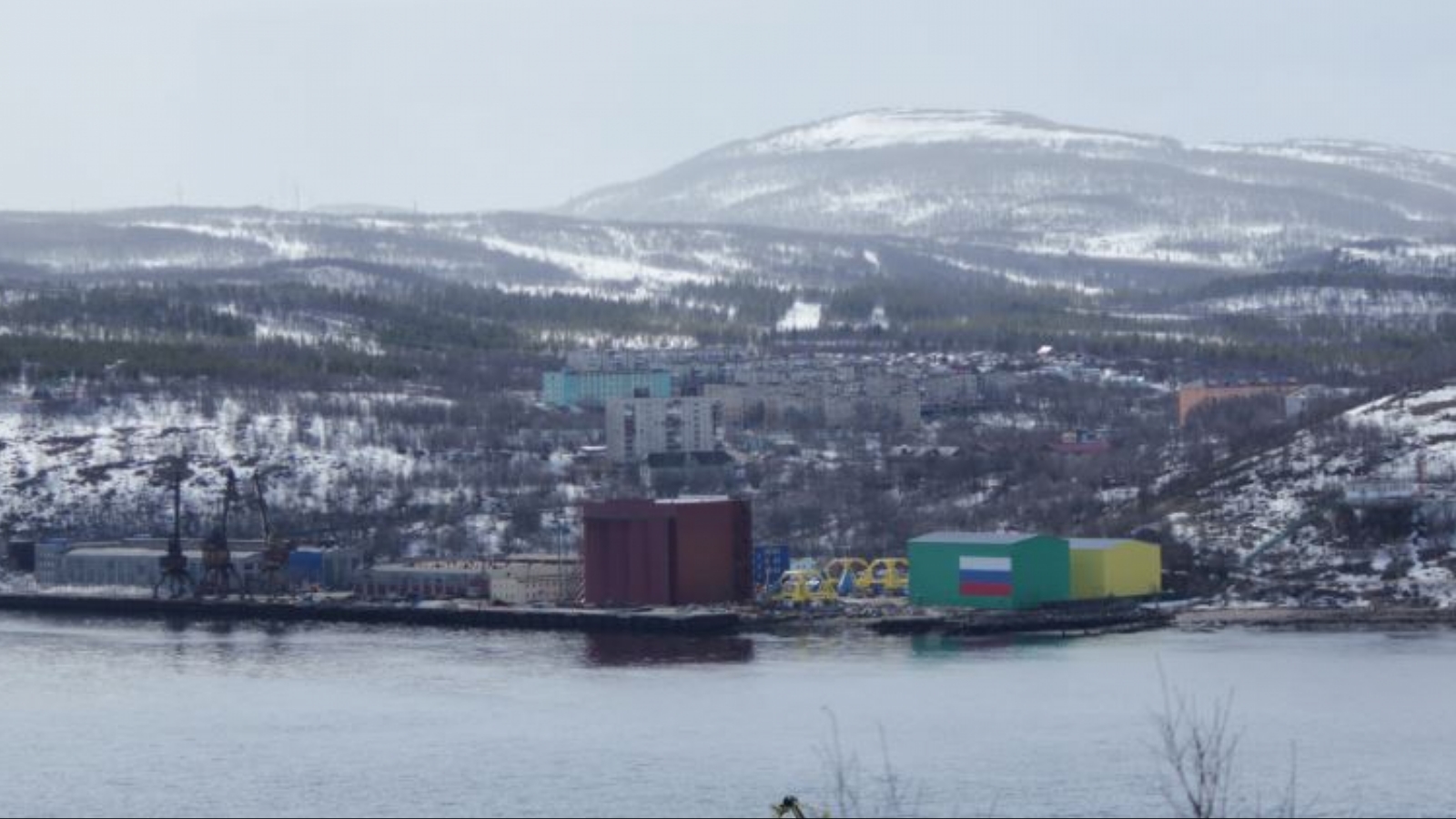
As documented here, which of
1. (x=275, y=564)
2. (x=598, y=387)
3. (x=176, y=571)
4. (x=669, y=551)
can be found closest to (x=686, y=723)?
(x=669, y=551)

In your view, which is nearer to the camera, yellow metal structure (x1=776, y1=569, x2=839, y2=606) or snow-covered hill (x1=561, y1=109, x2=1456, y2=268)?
yellow metal structure (x1=776, y1=569, x2=839, y2=606)

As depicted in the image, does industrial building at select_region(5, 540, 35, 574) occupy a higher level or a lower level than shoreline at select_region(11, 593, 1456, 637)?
higher

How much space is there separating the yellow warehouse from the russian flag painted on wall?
724 mm

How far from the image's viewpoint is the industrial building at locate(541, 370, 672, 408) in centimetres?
5150

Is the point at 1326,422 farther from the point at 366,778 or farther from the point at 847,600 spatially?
the point at 366,778

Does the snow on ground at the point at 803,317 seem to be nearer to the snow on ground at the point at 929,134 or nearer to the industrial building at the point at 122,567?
the industrial building at the point at 122,567

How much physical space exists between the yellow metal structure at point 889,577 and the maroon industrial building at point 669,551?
1191mm

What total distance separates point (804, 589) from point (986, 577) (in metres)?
1.84

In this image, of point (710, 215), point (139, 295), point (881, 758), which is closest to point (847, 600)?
point (881, 758)

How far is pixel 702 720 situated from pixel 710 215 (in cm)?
8617

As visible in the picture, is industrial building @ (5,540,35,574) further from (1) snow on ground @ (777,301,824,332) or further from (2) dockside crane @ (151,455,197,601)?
(1) snow on ground @ (777,301,824,332)

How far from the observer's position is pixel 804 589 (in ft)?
107

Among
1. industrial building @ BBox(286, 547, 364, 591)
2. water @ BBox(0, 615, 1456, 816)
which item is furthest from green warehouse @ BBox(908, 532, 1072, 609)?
industrial building @ BBox(286, 547, 364, 591)

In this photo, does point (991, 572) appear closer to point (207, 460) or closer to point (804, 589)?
point (804, 589)
